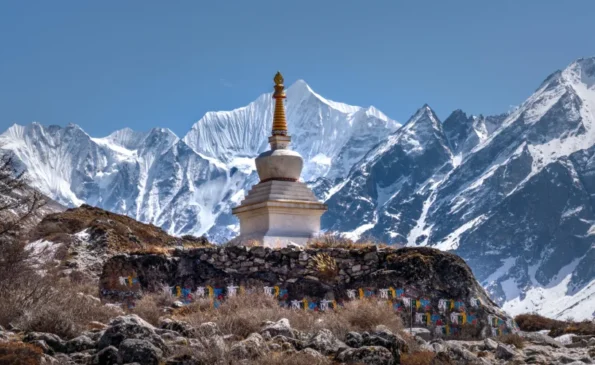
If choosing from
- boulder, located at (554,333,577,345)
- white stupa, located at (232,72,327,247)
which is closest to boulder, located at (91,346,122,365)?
boulder, located at (554,333,577,345)

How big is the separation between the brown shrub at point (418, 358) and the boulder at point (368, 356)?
259 millimetres

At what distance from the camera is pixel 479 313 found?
18297mm

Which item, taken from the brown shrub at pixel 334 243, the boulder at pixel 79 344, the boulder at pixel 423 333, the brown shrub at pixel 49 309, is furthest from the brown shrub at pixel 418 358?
the brown shrub at pixel 334 243

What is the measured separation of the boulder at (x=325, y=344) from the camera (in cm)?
1191

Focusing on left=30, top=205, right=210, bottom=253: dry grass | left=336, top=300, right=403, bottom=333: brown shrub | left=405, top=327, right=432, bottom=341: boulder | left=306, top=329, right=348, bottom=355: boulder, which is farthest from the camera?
left=30, top=205, right=210, bottom=253: dry grass

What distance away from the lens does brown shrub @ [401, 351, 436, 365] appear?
38.2ft

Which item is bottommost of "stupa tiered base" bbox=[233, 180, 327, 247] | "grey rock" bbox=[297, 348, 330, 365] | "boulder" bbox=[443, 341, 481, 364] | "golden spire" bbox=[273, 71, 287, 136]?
"grey rock" bbox=[297, 348, 330, 365]

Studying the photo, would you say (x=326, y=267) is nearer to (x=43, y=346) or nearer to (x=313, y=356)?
(x=313, y=356)

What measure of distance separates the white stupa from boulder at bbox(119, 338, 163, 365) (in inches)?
500

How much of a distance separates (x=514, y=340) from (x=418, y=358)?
4902 millimetres

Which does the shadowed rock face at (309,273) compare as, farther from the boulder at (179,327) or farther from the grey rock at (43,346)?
the grey rock at (43,346)

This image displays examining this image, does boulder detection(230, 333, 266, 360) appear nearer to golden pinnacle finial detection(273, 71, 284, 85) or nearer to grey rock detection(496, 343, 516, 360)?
grey rock detection(496, 343, 516, 360)

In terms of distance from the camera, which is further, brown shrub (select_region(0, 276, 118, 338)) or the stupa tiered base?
the stupa tiered base

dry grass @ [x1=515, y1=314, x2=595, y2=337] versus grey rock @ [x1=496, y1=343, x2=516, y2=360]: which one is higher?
dry grass @ [x1=515, y1=314, x2=595, y2=337]
